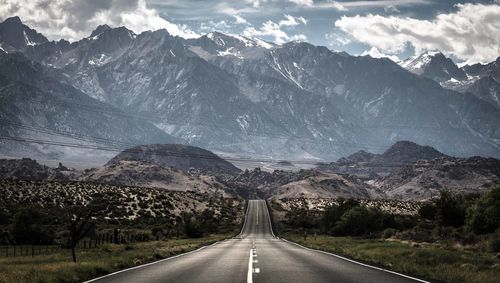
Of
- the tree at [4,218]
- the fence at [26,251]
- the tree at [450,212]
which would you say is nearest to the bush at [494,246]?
the fence at [26,251]

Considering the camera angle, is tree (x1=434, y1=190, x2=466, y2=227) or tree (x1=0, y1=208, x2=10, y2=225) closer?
tree (x1=0, y1=208, x2=10, y2=225)

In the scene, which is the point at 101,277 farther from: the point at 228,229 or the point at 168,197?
the point at 168,197

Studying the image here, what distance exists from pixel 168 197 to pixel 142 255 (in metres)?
125

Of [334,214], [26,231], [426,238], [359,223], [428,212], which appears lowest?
[426,238]

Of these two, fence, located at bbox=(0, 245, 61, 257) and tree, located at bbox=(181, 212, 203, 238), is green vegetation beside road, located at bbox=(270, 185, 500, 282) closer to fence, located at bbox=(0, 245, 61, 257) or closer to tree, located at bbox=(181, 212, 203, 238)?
tree, located at bbox=(181, 212, 203, 238)

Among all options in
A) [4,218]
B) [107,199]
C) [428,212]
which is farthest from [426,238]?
[107,199]

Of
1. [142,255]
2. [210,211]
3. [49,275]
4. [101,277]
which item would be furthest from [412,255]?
[210,211]

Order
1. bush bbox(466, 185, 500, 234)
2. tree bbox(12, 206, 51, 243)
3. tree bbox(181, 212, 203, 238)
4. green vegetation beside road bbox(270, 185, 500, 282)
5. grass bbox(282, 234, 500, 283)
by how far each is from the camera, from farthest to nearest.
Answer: tree bbox(181, 212, 203, 238)
bush bbox(466, 185, 500, 234)
tree bbox(12, 206, 51, 243)
green vegetation beside road bbox(270, 185, 500, 282)
grass bbox(282, 234, 500, 283)

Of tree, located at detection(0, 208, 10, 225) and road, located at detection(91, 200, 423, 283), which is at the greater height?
tree, located at detection(0, 208, 10, 225)

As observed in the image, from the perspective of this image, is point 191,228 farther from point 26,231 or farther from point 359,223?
point 26,231

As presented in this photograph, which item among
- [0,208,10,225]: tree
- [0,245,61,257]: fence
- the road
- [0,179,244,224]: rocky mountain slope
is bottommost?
[0,245,61,257]: fence

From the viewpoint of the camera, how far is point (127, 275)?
25875mm

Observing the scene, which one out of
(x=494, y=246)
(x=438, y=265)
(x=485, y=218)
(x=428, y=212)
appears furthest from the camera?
(x=428, y=212)

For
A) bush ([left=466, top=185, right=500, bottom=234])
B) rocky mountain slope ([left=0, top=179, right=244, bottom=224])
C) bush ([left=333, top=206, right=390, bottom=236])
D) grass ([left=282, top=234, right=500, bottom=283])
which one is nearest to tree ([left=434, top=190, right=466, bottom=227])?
bush ([left=333, top=206, right=390, bottom=236])
